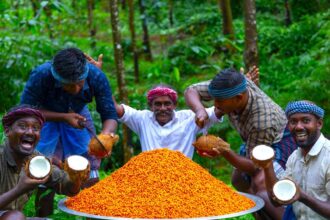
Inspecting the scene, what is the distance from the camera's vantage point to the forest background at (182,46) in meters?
7.15

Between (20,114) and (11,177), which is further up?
(20,114)

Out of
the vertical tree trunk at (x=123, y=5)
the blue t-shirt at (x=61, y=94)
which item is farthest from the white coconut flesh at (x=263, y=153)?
the vertical tree trunk at (x=123, y=5)

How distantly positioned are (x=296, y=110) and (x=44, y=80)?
1757mm

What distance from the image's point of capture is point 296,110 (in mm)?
3777

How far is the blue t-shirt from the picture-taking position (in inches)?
173

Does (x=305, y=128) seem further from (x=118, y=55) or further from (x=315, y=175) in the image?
(x=118, y=55)

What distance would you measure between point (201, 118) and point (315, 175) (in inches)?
39.0

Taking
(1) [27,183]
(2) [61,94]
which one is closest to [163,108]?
(2) [61,94]

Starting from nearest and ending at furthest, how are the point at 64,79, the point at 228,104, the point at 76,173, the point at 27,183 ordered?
the point at 27,183, the point at 76,173, the point at 64,79, the point at 228,104

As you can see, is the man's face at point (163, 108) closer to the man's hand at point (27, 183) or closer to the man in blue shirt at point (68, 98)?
the man in blue shirt at point (68, 98)

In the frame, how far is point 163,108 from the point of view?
15.9ft

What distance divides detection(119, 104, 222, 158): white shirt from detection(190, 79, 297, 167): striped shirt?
1.44 ft

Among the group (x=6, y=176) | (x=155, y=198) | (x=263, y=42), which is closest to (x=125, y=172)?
(x=155, y=198)

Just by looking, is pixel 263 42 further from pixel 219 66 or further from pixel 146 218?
pixel 146 218
